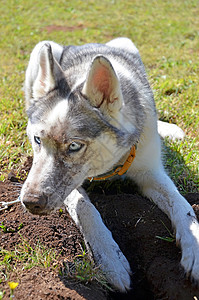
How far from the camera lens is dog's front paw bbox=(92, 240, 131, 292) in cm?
264

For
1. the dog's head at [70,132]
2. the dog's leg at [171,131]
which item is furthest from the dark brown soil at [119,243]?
the dog's leg at [171,131]

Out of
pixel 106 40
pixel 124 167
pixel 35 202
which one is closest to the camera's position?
pixel 35 202

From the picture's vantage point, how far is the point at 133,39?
26.8ft

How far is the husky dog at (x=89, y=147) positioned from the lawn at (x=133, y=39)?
0.92 metres

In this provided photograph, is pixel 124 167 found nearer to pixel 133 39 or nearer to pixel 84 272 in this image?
pixel 84 272

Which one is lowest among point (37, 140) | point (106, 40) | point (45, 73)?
point (106, 40)

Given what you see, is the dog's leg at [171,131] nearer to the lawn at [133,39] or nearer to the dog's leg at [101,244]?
the lawn at [133,39]

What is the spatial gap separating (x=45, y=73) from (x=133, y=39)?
5.55 metres

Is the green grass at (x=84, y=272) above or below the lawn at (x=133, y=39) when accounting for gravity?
above

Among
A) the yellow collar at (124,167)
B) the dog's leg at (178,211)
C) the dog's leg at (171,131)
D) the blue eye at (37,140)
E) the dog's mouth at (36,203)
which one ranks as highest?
the blue eye at (37,140)

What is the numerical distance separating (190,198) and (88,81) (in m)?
1.48

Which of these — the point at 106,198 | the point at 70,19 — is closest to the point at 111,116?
the point at 106,198

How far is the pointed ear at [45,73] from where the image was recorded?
2.87 meters

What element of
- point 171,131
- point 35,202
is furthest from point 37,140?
point 171,131
